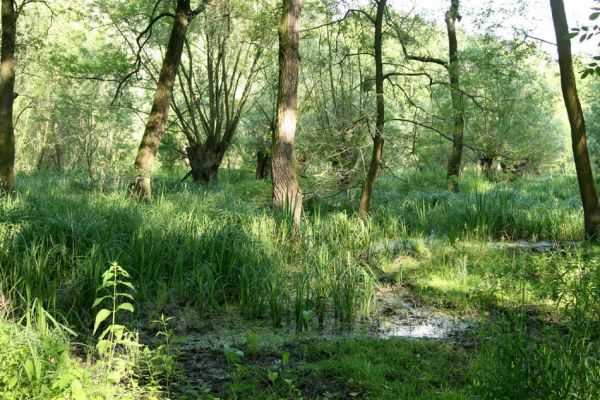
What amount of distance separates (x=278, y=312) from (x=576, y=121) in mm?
5195

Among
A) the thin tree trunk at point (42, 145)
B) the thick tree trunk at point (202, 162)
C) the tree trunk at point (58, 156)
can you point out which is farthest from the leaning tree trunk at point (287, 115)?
the tree trunk at point (58, 156)

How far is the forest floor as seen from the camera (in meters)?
2.62

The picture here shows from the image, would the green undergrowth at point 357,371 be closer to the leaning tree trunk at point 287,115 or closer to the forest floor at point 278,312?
the forest floor at point 278,312

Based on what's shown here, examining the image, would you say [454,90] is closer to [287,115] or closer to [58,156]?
[287,115]

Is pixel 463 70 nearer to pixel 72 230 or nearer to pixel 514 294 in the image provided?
pixel 514 294

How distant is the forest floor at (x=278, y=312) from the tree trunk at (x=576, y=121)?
1.89ft

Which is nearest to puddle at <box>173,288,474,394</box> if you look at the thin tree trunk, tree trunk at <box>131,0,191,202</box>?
tree trunk at <box>131,0,191,202</box>

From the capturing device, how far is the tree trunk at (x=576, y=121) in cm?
687

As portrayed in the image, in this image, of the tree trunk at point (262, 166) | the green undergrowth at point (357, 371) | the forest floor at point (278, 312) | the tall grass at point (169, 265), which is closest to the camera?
the forest floor at point (278, 312)

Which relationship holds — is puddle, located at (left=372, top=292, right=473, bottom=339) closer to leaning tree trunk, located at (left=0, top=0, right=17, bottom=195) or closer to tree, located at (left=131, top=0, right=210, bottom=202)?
tree, located at (left=131, top=0, right=210, bottom=202)

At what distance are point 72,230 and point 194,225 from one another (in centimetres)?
138

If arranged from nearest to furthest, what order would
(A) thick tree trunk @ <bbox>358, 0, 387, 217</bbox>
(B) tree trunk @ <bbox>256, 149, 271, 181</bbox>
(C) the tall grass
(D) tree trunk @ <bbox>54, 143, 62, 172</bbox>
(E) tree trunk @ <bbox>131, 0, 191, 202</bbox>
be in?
(C) the tall grass < (A) thick tree trunk @ <bbox>358, 0, 387, 217</bbox> < (E) tree trunk @ <bbox>131, 0, 191, 202</bbox> < (B) tree trunk @ <bbox>256, 149, 271, 181</bbox> < (D) tree trunk @ <bbox>54, 143, 62, 172</bbox>

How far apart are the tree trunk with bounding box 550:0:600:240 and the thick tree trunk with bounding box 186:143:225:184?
10.7 m

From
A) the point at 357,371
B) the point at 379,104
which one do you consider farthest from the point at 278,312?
the point at 379,104
